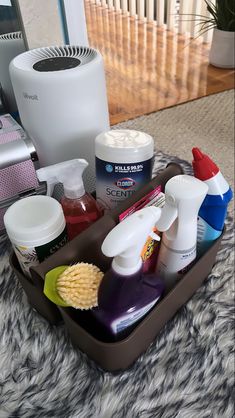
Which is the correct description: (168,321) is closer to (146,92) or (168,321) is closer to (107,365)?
Answer: (107,365)

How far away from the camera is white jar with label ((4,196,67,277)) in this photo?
325mm

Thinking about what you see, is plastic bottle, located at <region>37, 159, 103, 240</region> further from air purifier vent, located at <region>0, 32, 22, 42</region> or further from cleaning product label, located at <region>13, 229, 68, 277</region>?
air purifier vent, located at <region>0, 32, 22, 42</region>

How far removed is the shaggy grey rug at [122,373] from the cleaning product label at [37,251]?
0.09 meters

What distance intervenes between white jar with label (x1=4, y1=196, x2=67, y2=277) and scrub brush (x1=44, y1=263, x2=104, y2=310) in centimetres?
4

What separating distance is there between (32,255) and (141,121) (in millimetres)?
1033

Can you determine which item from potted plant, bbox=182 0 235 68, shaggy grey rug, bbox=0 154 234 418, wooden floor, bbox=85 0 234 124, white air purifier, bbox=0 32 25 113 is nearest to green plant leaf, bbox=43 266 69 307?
shaggy grey rug, bbox=0 154 234 418

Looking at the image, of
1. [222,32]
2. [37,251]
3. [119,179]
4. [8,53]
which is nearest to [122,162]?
[119,179]

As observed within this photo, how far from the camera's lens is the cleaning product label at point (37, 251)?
0.34 meters

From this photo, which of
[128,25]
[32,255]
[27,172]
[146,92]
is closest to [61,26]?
[27,172]

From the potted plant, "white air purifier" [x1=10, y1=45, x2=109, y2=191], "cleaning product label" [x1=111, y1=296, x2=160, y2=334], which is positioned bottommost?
the potted plant

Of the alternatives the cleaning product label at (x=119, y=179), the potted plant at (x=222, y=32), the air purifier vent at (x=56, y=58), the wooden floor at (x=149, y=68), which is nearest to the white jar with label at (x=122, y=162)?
the cleaning product label at (x=119, y=179)

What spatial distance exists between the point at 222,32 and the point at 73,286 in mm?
1553

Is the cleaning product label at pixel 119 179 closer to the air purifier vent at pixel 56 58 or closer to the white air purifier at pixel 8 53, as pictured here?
the air purifier vent at pixel 56 58

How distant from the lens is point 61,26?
62 cm
